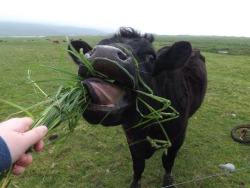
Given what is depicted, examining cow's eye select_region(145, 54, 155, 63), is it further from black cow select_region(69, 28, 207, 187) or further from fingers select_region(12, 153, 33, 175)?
fingers select_region(12, 153, 33, 175)

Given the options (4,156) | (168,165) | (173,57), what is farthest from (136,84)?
(168,165)

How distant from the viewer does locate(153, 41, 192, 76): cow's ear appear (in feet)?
10.3

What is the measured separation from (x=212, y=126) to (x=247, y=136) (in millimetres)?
899

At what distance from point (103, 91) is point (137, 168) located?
230 cm

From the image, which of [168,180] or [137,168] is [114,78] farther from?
[168,180]

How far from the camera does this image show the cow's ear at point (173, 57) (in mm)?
3143

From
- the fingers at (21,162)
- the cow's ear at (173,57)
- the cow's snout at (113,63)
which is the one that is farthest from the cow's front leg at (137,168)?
the fingers at (21,162)

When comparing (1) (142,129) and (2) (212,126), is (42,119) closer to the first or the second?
(1) (142,129)

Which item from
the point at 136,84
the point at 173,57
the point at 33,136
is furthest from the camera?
the point at 173,57

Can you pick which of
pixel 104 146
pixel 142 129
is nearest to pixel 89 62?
pixel 142 129

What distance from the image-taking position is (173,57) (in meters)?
3.20

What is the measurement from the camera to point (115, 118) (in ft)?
8.56

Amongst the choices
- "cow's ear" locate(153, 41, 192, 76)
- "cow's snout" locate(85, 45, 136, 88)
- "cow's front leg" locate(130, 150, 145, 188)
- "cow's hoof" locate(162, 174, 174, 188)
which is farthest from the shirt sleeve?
"cow's hoof" locate(162, 174, 174, 188)

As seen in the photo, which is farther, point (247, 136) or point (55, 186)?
point (247, 136)
